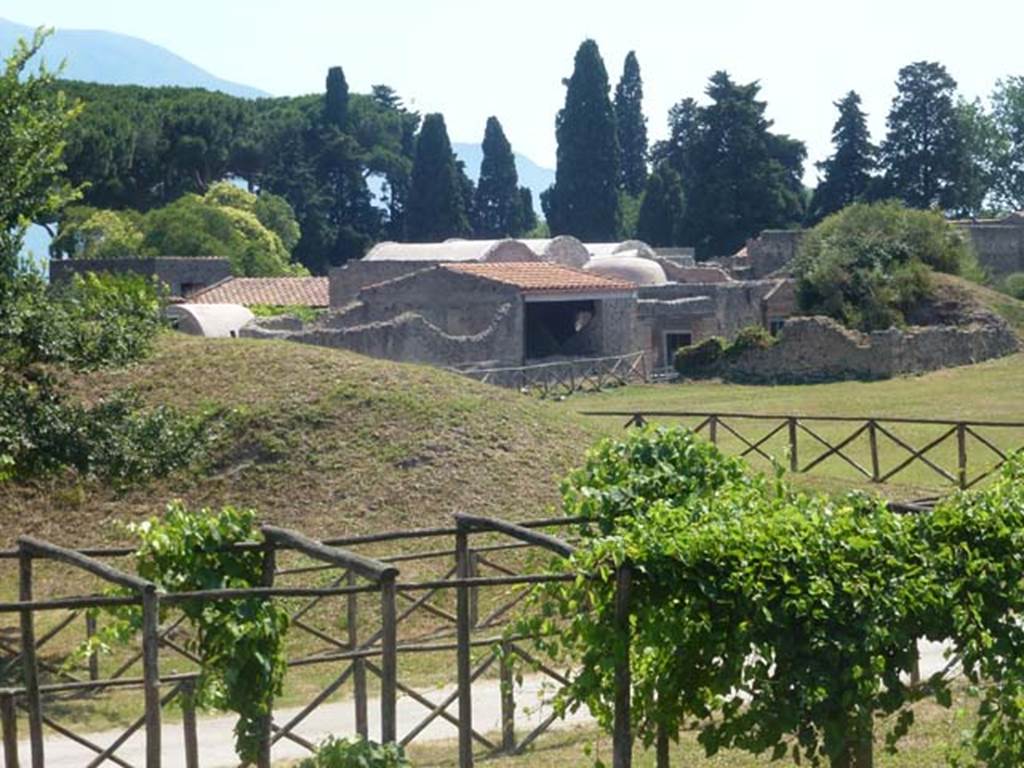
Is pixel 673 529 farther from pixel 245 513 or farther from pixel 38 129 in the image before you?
pixel 38 129

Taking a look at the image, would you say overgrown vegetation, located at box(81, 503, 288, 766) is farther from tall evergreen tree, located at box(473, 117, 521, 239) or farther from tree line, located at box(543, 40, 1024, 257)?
tall evergreen tree, located at box(473, 117, 521, 239)

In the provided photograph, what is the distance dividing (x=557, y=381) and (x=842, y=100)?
4797 centimetres

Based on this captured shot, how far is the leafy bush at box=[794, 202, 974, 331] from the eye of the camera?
4706 centimetres

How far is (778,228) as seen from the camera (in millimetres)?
81312

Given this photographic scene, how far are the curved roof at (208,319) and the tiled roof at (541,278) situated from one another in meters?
5.14

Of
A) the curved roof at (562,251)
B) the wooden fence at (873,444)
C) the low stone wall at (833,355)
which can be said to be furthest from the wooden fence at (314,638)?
the curved roof at (562,251)

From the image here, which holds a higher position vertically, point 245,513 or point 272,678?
point 245,513

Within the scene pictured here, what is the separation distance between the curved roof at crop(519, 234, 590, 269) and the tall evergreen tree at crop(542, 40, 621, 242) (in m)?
24.5

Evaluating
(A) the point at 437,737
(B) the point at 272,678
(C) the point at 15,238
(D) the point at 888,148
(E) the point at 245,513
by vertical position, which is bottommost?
(A) the point at 437,737

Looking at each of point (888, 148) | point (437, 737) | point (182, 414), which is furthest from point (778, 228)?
point (437, 737)

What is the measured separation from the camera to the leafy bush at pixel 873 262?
1853 inches

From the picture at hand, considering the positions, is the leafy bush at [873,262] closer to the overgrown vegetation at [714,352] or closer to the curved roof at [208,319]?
the overgrown vegetation at [714,352]

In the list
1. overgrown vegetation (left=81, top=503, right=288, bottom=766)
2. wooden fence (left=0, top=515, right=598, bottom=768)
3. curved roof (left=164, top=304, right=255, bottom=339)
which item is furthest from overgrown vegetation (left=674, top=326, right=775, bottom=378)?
overgrown vegetation (left=81, top=503, right=288, bottom=766)

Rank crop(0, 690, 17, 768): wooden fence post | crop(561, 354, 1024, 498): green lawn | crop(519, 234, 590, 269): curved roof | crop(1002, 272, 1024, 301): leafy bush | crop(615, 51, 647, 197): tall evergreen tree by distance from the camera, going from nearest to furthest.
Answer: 1. crop(0, 690, 17, 768): wooden fence post
2. crop(561, 354, 1024, 498): green lawn
3. crop(1002, 272, 1024, 301): leafy bush
4. crop(519, 234, 590, 269): curved roof
5. crop(615, 51, 647, 197): tall evergreen tree
